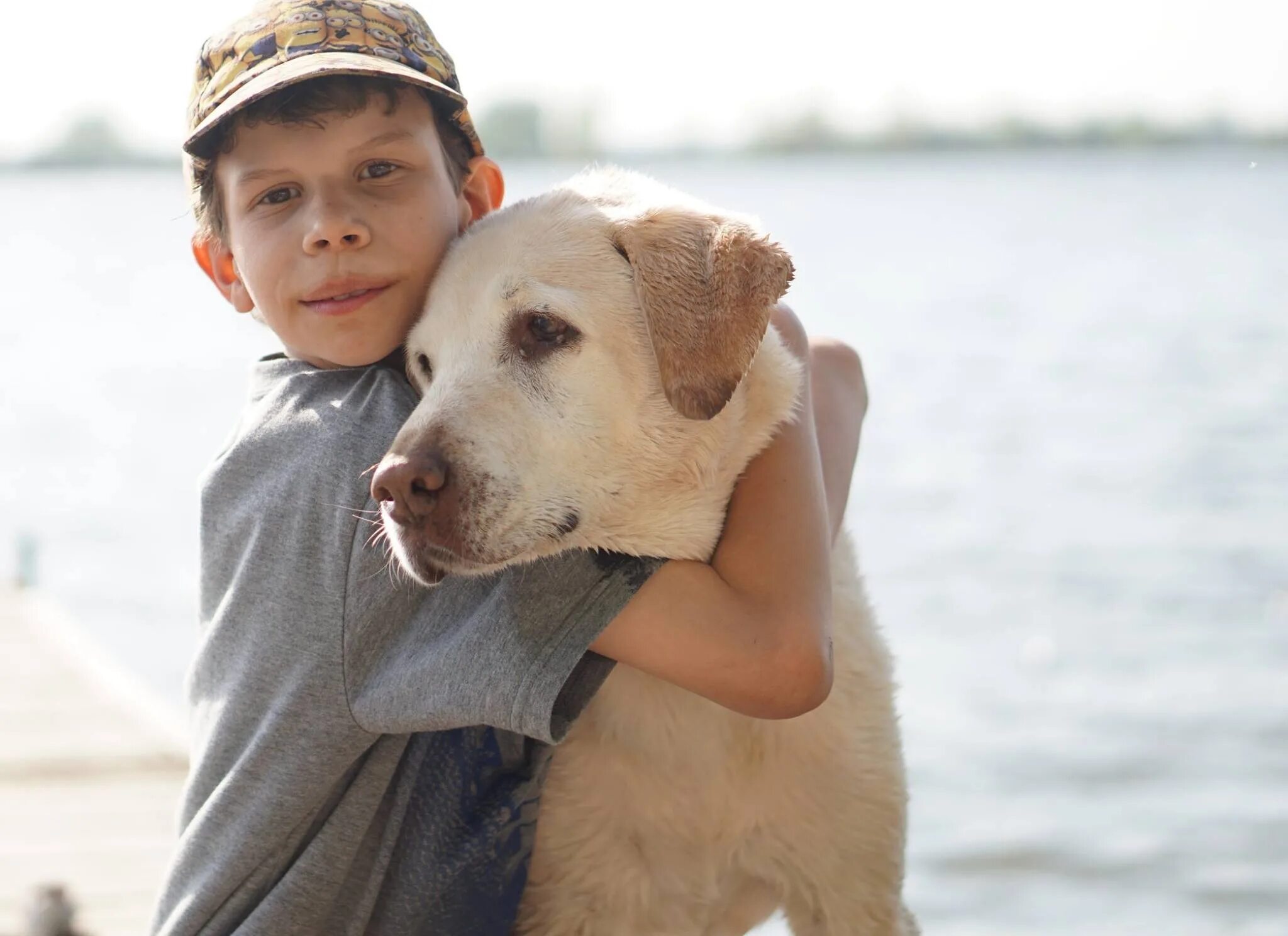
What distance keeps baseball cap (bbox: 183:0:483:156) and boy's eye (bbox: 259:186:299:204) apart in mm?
121

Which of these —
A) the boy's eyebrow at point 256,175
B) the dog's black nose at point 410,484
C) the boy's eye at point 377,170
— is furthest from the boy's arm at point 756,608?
the boy's eyebrow at point 256,175

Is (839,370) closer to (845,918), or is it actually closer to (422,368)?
(422,368)

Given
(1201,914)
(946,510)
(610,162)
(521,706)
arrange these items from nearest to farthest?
(521,706) → (610,162) → (1201,914) → (946,510)

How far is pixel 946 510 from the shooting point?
35.1 ft

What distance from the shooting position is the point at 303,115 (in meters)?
2.13

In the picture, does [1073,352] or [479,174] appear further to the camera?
[1073,352]

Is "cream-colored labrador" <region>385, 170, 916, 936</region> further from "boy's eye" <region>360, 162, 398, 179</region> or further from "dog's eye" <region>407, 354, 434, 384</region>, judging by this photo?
"boy's eye" <region>360, 162, 398, 179</region>

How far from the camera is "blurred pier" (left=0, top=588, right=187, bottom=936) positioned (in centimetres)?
402

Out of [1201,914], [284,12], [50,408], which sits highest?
[284,12]

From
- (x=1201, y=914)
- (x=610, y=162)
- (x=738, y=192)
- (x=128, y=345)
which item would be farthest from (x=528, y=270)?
(x=738, y=192)

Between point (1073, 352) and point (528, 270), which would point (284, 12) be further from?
point (1073, 352)

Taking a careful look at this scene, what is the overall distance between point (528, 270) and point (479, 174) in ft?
1.40

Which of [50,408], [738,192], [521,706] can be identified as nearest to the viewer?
[521,706]

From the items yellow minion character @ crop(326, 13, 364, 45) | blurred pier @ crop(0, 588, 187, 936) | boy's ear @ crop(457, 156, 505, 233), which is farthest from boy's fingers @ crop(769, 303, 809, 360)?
blurred pier @ crop(0, 588, 187, 936)
